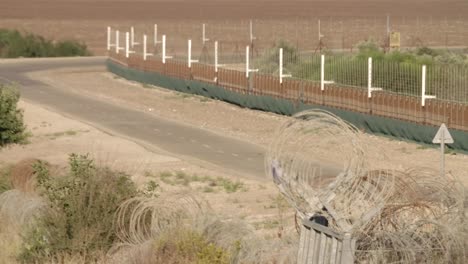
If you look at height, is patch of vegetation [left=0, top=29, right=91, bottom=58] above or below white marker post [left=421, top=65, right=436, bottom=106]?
below

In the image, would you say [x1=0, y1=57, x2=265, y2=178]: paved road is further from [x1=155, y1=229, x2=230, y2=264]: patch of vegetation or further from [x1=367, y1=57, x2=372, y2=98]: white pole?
[x1=155, y1=229, x2=230, y2=264]: patch of vegetation

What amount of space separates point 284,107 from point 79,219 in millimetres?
23115

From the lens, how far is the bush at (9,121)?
32.4m

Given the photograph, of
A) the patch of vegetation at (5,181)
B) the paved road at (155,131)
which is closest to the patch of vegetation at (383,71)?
the paved road at (155,131)

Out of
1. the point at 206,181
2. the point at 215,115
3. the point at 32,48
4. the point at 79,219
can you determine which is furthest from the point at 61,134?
the point at 32,48

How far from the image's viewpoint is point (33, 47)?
75.1 meters

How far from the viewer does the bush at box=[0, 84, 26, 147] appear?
1276 inches

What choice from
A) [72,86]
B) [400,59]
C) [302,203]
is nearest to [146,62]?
[72,86]

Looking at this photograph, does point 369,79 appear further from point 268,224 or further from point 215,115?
point 268,224

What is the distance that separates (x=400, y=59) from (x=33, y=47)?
38.5 metres

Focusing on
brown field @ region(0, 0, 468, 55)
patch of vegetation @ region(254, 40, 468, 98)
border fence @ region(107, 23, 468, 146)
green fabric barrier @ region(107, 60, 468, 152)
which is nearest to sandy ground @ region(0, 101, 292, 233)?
green fabric barrier @ region(107, 60, 468, 152)

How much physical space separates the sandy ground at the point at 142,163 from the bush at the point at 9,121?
0.41 meters

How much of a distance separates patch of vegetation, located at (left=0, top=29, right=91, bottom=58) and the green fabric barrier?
19235mm


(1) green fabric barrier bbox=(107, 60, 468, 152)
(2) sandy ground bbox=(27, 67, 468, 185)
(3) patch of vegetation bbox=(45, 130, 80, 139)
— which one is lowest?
(3) patch of vegetation bbox=(45, 130, 80, 139)
